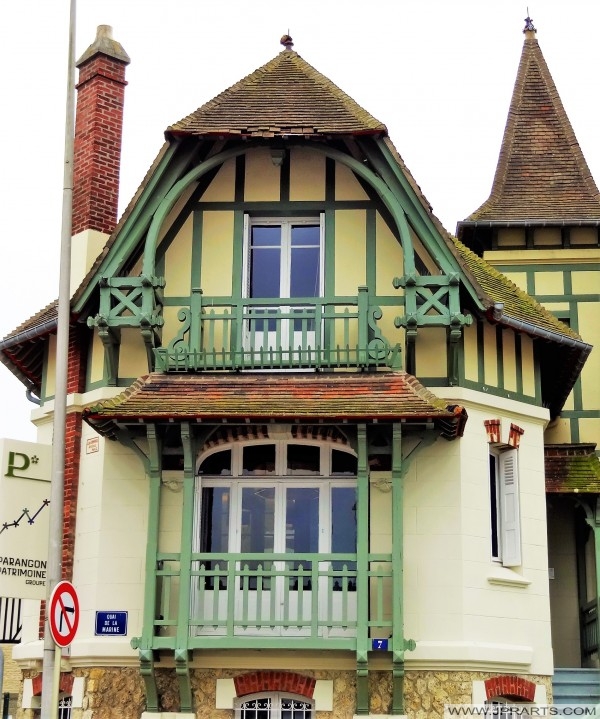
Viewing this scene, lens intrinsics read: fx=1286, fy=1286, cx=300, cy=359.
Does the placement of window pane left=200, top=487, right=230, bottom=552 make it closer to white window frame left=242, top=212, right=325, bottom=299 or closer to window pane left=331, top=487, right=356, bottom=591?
window pane left=331, top=487, right=356, bottom=591

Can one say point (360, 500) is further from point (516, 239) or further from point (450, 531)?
point (516, 239)

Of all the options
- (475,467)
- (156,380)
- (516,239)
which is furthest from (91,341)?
(516,239)

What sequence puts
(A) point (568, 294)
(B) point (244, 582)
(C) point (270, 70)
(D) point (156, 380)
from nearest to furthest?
1. (B) point (244, 582)
2. (D) point (156, 380)
3. (C) point (270, 70)
4. (A) point (568, 294)

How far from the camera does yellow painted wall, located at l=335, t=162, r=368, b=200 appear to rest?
1609 centimetres

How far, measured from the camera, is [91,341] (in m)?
16.1

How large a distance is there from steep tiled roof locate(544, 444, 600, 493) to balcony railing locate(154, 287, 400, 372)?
430 centimetres

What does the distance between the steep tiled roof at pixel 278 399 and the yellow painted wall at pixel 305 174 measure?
2.43 m

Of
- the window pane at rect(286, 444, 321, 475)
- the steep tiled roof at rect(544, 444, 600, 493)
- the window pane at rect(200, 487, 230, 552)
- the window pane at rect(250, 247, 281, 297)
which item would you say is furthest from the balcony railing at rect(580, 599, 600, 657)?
the window pane at rect(250, 247, 281, 297)

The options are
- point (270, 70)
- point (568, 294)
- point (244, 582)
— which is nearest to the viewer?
point (244, 582)

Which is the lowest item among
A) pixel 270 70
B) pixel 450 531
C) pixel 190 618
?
pixel 190 618

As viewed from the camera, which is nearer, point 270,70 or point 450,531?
point 450,531

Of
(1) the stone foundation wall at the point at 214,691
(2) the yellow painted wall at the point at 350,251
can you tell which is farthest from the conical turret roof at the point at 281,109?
(1) the stone foundation wall at the point at 214,691

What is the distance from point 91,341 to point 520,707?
6838 millimetres

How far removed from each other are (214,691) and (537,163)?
1366 centimetres
